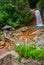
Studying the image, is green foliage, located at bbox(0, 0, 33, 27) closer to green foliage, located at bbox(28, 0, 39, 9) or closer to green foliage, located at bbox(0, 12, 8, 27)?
green foliage, located at bbox(0, 12, 8, 27)

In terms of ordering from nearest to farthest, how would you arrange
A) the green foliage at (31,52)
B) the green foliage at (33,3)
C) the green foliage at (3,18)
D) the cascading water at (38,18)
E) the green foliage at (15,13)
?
the green foliage at (31,52) → the green foliage at (3,18) → the green foliage at (15,13) → the cascading water at (38,18) → the green foliage at (33,3)

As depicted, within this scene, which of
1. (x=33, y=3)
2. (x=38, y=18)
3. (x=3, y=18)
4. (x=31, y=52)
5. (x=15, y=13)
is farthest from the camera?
(x=33, y=3)

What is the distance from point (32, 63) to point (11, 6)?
29.9 ft

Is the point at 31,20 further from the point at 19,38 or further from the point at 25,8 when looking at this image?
the point at 19,38

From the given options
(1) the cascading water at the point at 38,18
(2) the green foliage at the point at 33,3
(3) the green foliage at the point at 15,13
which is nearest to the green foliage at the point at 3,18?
(3) the green foliage at the point at 15,13

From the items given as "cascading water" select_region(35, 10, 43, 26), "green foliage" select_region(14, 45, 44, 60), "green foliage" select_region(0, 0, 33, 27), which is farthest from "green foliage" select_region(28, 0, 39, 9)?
"green foliage" select_region(14, 45, 44, 60)

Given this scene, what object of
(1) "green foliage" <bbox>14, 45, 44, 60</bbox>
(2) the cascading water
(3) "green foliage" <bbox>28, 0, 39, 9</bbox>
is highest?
(3) "green foliage" <bbox>28, 0, 39, 9</bbox>

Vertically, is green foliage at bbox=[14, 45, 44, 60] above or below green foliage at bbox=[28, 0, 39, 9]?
below

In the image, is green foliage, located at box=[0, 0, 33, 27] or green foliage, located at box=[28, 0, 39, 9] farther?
green foliage, located at box=[28, 0, 39, 9]

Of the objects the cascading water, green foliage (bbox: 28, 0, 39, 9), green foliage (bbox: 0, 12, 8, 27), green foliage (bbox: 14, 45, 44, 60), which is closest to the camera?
green foliage (bbox: 14, 45, 44, 60)

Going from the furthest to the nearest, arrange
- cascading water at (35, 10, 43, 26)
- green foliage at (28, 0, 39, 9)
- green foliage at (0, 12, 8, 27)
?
1. green foliage at (28, 0, 39, 9)
2. cascading water at (35, 10, 43, 26)
3. green foliage at (0, 12, 8, 27)

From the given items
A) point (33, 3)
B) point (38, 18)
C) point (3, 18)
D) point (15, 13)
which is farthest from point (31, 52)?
point (33, 3)

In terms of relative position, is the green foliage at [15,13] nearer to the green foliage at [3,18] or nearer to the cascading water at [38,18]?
the green foliage at [3,18]

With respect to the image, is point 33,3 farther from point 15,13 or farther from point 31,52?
point 31,52
